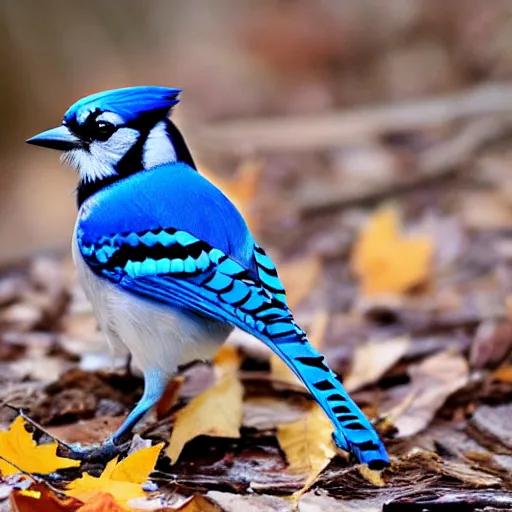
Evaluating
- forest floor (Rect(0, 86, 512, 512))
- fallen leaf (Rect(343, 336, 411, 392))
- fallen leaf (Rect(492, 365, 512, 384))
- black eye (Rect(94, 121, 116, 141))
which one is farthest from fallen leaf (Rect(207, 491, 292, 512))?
fallen leaf (Rect(492, 365, 512, 384))

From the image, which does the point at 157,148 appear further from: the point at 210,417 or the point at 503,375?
the point at 503,375

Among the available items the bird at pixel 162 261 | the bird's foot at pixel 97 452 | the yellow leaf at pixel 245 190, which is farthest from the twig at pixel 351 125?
the bird's foot at pixel 97 452

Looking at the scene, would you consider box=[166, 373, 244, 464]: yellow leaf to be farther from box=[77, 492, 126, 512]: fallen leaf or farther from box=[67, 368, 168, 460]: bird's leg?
box=[77, 492, 126, 512]: fallen leaf

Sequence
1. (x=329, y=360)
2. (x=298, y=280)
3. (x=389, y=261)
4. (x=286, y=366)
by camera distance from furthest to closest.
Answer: (x=389, y=261) → (x=298, y=280) → (x=329, y=360) → (x=286, y=366)

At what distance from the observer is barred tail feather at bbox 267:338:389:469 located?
178 centimetres

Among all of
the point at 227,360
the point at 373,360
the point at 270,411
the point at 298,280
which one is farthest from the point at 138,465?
the point at 298,280

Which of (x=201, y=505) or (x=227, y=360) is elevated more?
(x=227, y=360)

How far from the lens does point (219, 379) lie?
246 cm

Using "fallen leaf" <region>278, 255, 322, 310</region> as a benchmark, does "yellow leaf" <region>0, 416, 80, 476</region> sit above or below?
below

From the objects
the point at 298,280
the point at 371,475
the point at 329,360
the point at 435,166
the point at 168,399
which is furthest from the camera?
the point at 435,166

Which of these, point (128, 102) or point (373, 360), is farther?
point (373, 360)

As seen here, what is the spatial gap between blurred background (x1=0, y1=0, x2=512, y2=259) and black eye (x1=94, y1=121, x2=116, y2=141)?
195 centimetres

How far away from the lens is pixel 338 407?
1.78 metres

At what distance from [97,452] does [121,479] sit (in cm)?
19
